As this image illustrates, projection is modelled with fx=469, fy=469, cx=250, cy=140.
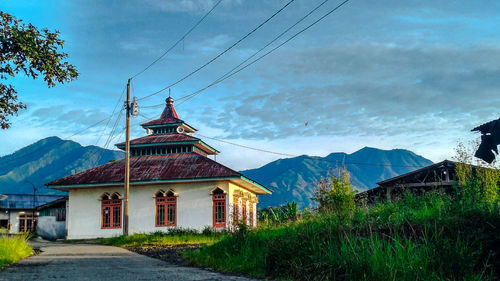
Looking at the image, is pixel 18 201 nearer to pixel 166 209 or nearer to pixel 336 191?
pixel 166 209

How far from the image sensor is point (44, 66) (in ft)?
45.6

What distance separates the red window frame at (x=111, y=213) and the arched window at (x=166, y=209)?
2385 mm

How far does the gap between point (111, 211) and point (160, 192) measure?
3272 millimetres

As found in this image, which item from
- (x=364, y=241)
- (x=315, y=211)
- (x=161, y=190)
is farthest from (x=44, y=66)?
(x=161, y=190)

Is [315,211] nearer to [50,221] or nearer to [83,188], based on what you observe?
[83,188]

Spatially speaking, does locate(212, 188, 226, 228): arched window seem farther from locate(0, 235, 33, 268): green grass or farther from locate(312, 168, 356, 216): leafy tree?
locate(0, 235, 33, 268): green grass

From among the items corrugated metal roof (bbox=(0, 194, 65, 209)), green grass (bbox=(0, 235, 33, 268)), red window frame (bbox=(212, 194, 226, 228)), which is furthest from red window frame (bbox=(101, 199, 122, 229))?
corrugated metal roof (bbox=(0, 194, 65, 209))

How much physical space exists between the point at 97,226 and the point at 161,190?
4464mm

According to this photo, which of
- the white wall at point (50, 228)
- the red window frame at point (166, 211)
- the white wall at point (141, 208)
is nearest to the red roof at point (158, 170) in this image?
the white wall at point (141, 208)

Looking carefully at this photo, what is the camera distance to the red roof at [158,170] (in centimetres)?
2612

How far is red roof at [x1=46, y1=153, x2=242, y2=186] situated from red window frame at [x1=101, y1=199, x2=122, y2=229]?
1412 millimetres

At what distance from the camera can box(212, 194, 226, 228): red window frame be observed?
1013 inches

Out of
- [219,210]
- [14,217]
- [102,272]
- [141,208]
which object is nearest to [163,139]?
[141,208]

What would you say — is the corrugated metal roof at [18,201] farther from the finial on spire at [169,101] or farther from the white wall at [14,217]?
the finial on spire at [169,101]
